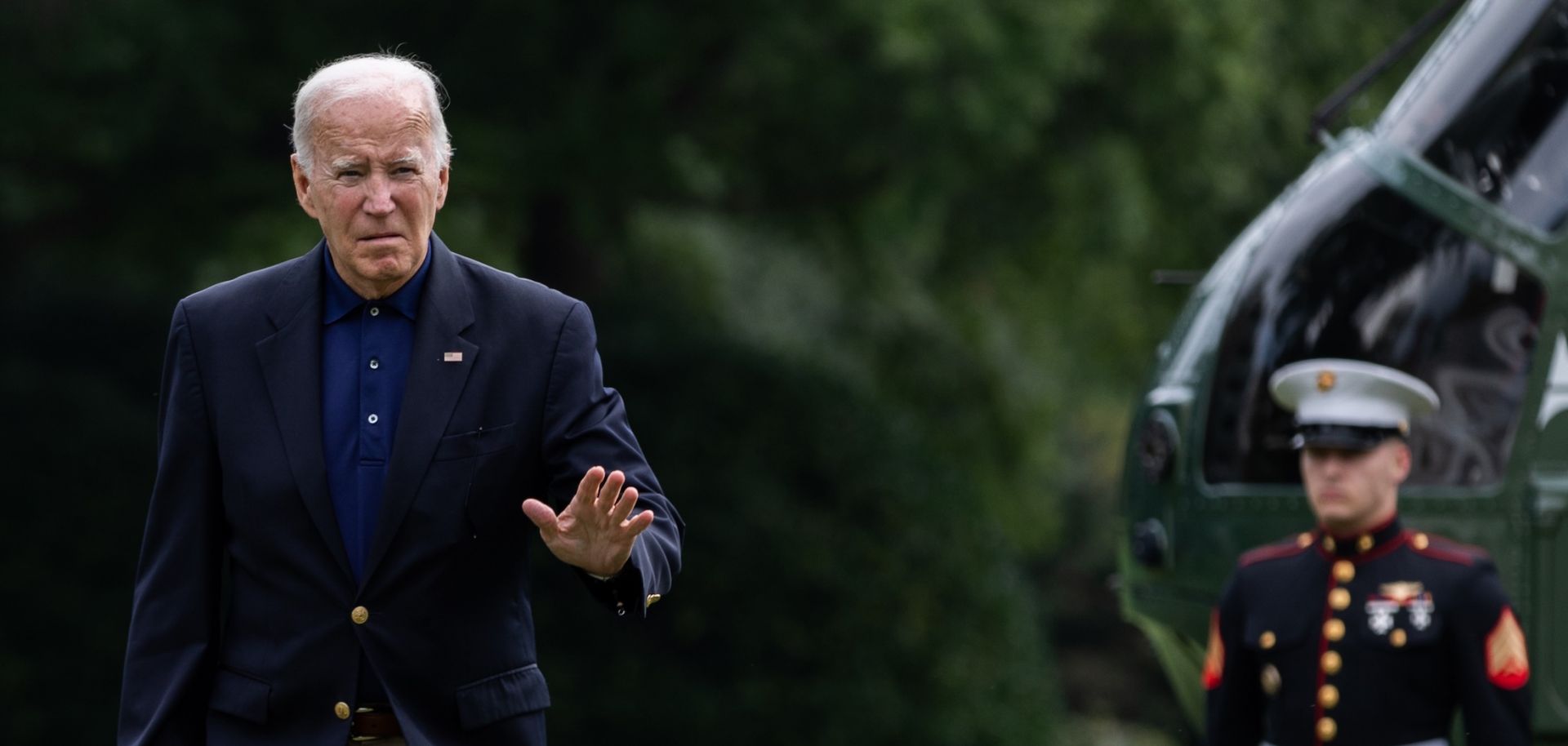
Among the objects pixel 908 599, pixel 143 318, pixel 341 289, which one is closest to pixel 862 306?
pixel 908 599

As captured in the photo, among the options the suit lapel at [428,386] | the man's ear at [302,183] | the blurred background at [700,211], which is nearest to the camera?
the suit lapel at [428,386]

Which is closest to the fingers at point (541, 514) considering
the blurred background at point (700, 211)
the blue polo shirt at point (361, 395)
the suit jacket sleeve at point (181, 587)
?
the blue polo shirt at point (361, 395)

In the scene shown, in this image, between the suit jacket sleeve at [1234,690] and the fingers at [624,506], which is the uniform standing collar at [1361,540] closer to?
the suit jacket sleeve at [1234,690]

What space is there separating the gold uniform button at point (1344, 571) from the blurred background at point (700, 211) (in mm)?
5143

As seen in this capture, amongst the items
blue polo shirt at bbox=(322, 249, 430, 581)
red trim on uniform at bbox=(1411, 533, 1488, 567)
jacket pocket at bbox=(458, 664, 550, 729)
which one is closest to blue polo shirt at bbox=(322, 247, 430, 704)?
blue polo shirt at bbox=(322, 249, 430, 581)

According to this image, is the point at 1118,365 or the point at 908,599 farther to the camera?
the point at 1118,365

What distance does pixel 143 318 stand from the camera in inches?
417

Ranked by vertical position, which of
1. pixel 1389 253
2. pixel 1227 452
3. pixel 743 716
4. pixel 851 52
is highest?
pixel 851 52

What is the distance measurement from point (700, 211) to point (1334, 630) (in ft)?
26.0

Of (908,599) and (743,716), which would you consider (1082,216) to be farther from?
(743,716)

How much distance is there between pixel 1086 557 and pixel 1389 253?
1757cm

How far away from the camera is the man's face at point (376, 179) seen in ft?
10.4

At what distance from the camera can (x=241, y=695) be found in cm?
319

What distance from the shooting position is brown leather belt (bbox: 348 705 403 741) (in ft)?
10.5
